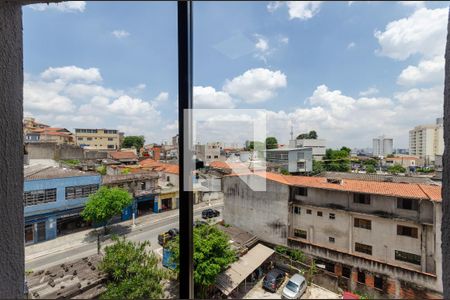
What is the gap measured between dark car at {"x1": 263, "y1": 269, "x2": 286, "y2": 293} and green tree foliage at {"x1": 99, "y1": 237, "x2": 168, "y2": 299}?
59cm

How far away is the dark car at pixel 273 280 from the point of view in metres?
1.34

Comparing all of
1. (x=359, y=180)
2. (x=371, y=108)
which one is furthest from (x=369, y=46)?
(x=359, y=180)

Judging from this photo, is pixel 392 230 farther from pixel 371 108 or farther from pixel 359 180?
pixel 371 108

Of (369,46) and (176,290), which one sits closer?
(176,290)

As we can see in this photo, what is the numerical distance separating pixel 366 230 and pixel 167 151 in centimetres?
118

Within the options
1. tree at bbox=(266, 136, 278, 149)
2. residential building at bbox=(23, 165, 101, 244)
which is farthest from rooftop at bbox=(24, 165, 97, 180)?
tree at bbox=(266, 136, 278, 149)

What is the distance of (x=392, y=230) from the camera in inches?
49.1

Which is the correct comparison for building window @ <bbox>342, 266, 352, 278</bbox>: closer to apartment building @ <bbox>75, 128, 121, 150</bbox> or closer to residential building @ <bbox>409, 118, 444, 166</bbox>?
residential building @ <bbox>409, 118, 444, 166</bbox>

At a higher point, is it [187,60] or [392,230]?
[187,60]

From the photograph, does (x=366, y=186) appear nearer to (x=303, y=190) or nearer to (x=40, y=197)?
(x=303, y=190)

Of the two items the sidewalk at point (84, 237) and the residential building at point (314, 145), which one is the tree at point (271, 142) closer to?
the residential building at point (314, 145)

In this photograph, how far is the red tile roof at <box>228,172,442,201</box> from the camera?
1116 millimetres

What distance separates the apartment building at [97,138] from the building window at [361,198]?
1.33 meters

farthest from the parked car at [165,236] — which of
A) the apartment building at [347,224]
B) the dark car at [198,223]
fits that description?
the apartment building at [347,224]
